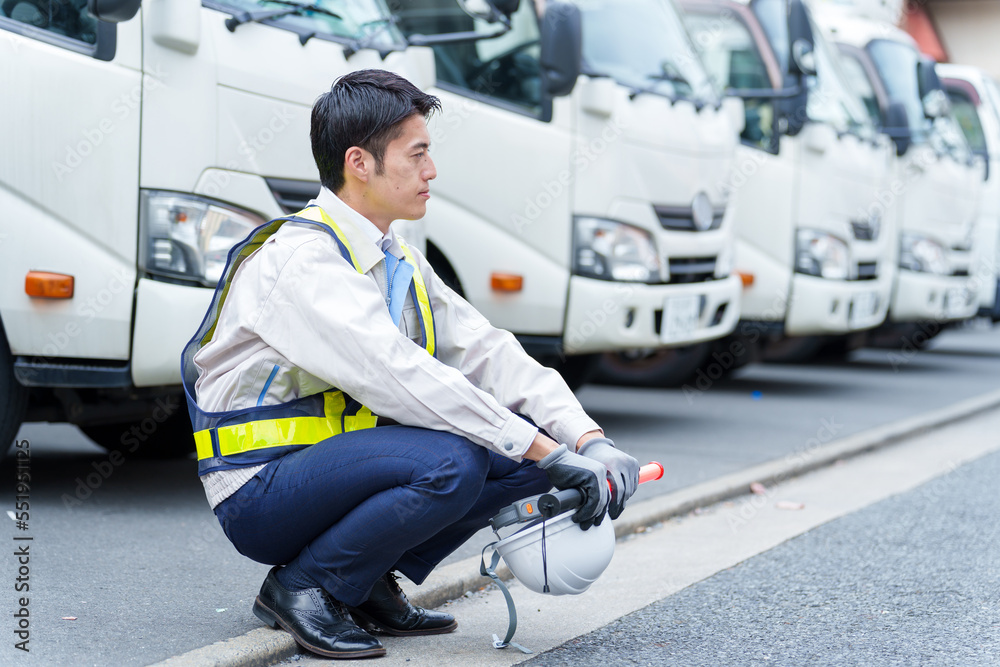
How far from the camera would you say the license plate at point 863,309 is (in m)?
8.77

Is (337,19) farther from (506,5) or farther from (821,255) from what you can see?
(821,255)

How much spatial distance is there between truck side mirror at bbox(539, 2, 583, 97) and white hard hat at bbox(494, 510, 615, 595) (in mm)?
2963

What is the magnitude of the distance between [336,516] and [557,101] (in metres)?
3.36

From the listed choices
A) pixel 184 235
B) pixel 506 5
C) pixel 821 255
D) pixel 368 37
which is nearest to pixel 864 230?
pixel 821 255

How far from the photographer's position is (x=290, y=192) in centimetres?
446

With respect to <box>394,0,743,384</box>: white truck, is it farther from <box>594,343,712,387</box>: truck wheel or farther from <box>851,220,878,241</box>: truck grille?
<box>851,220,878,241</box>: truck grille

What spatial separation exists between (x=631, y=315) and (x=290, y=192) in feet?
7.19

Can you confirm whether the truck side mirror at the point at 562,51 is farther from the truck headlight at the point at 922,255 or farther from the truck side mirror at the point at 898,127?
the truck headlight at the point at 922,255

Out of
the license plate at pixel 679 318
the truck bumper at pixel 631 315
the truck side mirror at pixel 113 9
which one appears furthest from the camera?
the license plate at pixel 679 318

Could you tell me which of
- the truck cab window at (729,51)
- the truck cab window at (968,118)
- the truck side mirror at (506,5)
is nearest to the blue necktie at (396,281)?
the truck side mirror at (506,5)

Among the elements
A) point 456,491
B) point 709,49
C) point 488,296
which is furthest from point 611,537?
point 709,49

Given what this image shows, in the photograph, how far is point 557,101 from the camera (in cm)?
594

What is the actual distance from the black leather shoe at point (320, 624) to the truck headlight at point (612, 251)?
3168mm

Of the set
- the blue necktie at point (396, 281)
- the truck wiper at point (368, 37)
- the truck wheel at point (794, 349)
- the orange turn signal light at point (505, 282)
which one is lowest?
the truck wheel at point (794, 349)
